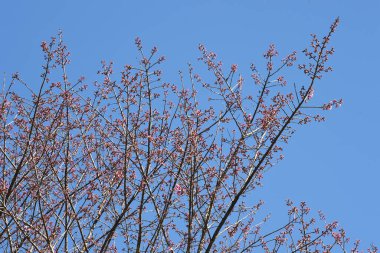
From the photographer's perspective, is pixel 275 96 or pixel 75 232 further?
pixel 75 232

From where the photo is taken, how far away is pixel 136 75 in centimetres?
698

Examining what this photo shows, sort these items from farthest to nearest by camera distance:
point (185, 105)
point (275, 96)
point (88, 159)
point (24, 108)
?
point (88, 159) → point (24, 108) → point (185, 105) → point (275, 96)

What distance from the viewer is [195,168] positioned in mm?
5957

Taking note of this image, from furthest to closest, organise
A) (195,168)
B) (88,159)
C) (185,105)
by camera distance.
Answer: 1. (88,159)
2. (185,105)
3. (195,168)

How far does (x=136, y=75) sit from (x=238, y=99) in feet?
4.52

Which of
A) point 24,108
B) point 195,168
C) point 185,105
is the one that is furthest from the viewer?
point 24,108

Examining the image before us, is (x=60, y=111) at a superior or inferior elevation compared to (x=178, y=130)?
superior

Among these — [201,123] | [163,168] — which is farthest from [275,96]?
[163,168]

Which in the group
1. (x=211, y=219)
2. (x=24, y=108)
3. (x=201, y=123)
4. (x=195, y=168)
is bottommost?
(x=211, y=219)

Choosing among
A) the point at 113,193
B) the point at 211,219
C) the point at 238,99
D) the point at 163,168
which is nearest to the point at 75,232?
the point at 113,193

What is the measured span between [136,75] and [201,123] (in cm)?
107

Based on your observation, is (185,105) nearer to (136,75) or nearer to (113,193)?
(136,75)

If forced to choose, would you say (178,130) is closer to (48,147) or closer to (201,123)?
(201,123)

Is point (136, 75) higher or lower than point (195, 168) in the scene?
higher
